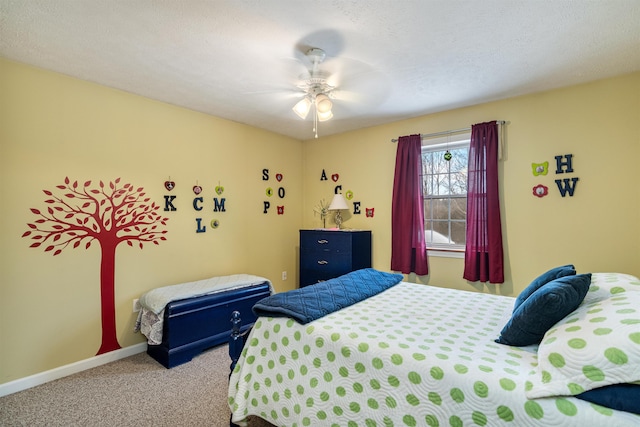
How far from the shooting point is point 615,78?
2582 mm

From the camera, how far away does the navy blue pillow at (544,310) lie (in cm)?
135

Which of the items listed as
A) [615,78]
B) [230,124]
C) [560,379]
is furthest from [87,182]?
[615,78]

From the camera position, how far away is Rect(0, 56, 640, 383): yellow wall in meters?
2.36

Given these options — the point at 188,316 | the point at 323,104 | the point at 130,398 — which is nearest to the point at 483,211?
the point at 323,104

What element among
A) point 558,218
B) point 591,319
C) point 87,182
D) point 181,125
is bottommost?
point 591,319

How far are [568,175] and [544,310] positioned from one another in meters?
2.03

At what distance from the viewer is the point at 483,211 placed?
314 cm

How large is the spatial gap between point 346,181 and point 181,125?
2.10 meters

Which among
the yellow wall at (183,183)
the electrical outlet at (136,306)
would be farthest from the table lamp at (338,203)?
the electrical outlet at (136,306)

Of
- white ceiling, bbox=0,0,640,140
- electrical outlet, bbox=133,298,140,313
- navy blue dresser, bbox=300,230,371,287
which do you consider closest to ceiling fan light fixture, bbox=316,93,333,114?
white ceiling, bbox=0,0,640,140

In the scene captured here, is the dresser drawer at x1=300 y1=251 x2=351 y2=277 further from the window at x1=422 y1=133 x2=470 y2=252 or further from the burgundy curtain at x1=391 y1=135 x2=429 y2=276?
the window at x1=422 y1=133 x2=470 y2=252

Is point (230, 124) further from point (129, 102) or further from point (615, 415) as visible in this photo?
point (615, 415)

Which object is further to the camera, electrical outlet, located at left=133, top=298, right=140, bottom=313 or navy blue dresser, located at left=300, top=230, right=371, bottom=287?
navy blue dresser, located at left=300, top=230, right=371, bottom=287

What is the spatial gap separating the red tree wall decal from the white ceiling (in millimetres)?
966
